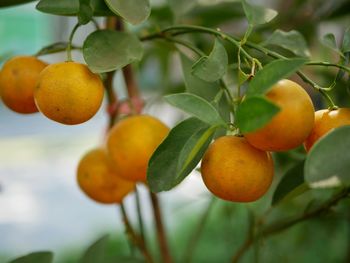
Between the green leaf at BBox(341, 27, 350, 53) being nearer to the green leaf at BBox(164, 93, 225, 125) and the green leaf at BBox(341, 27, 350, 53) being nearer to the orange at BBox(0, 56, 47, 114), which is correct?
the green leaf at BBox(164, 93, 225, 125)

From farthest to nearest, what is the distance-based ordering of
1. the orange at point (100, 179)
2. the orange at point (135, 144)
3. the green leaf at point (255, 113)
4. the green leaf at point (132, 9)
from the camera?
1. the orange at point (100, 179)
2. the orange at point (135, 144)
3. the green leaf at point (132, 9)
4. the green leaf at point (255, 113)

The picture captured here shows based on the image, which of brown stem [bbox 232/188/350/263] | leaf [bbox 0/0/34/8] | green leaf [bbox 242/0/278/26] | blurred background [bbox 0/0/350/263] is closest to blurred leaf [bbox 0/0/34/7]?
leaf [bbox 0/0/34/8]

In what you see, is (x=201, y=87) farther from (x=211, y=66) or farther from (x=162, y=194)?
(x=162, y=194)

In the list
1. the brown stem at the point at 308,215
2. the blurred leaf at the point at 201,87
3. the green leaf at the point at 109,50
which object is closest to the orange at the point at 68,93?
the green leaf at the point at 109,50

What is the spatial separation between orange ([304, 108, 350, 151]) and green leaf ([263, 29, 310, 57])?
120 millimetres

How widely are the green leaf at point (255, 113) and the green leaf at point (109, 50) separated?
117mm

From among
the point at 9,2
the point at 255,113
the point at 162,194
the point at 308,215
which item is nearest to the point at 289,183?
the point at 308,215

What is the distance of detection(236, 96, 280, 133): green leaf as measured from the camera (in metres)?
0.34

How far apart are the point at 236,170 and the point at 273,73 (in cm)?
8

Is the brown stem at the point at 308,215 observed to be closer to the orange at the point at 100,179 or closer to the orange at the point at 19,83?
the orange at the point at 100,179

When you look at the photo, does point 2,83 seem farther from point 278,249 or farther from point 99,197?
point 278,249

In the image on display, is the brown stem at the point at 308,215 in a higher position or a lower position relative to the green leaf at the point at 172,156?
lower

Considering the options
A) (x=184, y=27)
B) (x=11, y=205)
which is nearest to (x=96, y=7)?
(x=184, y=27)

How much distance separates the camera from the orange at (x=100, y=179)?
66cm
